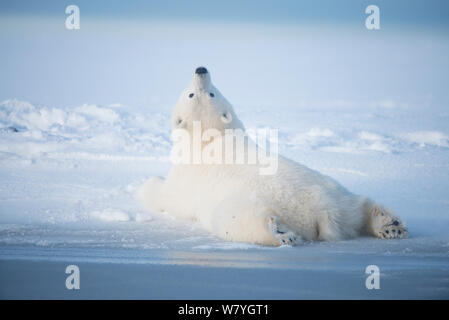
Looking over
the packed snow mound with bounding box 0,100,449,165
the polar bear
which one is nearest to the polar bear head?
the polar bear

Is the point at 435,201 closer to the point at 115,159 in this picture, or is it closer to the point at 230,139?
the point at 230,139

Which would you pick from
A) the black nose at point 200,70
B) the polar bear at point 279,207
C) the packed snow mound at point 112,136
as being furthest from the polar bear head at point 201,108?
the packed snow mound at point 112,136

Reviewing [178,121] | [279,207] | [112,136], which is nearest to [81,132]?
[112,136]

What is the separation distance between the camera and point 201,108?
4.96 metres

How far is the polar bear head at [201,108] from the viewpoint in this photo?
4945 millimetres

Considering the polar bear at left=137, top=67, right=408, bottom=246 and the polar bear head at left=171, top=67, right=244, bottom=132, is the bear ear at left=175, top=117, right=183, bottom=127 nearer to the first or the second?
the polar bear head at left=171, top=67, right=244, bottom=132

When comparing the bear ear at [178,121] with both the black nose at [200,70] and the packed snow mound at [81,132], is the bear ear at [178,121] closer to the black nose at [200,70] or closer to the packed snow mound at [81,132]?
the black nose at [200,70]

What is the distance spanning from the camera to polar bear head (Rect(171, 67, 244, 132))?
495 cm

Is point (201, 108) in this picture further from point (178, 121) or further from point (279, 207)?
point (279, 207)

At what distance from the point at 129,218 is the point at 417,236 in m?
2.15

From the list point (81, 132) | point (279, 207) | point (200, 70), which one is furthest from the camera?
point (81, 132)
